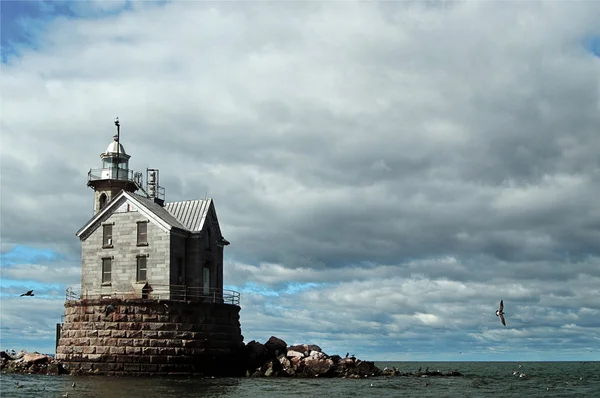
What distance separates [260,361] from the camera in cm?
5306

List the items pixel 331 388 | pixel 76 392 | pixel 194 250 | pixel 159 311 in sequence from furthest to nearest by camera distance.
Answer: pixel 194 250, pixel 159 311, pixel 331 388, pixel 76 392

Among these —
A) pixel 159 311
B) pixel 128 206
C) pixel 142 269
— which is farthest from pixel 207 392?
pixel 128 206

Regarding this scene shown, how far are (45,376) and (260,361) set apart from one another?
13.5m

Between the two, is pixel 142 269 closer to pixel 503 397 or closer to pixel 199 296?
pixel 199 296

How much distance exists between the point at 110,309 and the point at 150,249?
446cm

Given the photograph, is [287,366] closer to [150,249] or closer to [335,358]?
[335,358]

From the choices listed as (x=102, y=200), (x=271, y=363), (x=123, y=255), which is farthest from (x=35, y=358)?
(x=271, y=363)

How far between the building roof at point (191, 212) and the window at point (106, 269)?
522cm

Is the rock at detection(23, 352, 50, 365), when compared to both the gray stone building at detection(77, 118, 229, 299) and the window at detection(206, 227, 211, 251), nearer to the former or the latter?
the gray stone building at detection(77, 118, 229, 299)

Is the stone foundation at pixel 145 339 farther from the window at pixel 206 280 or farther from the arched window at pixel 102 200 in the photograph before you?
the arched window at pixel 102 200

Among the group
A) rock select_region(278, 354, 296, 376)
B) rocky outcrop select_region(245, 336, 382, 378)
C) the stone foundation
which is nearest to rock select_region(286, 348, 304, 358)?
rocky outcrop select_region(245, 336, 382, 378)

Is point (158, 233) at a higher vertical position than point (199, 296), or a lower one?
higher

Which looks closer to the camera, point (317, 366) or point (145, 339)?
point (145, 339)

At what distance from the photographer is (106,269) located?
52.2 meters
